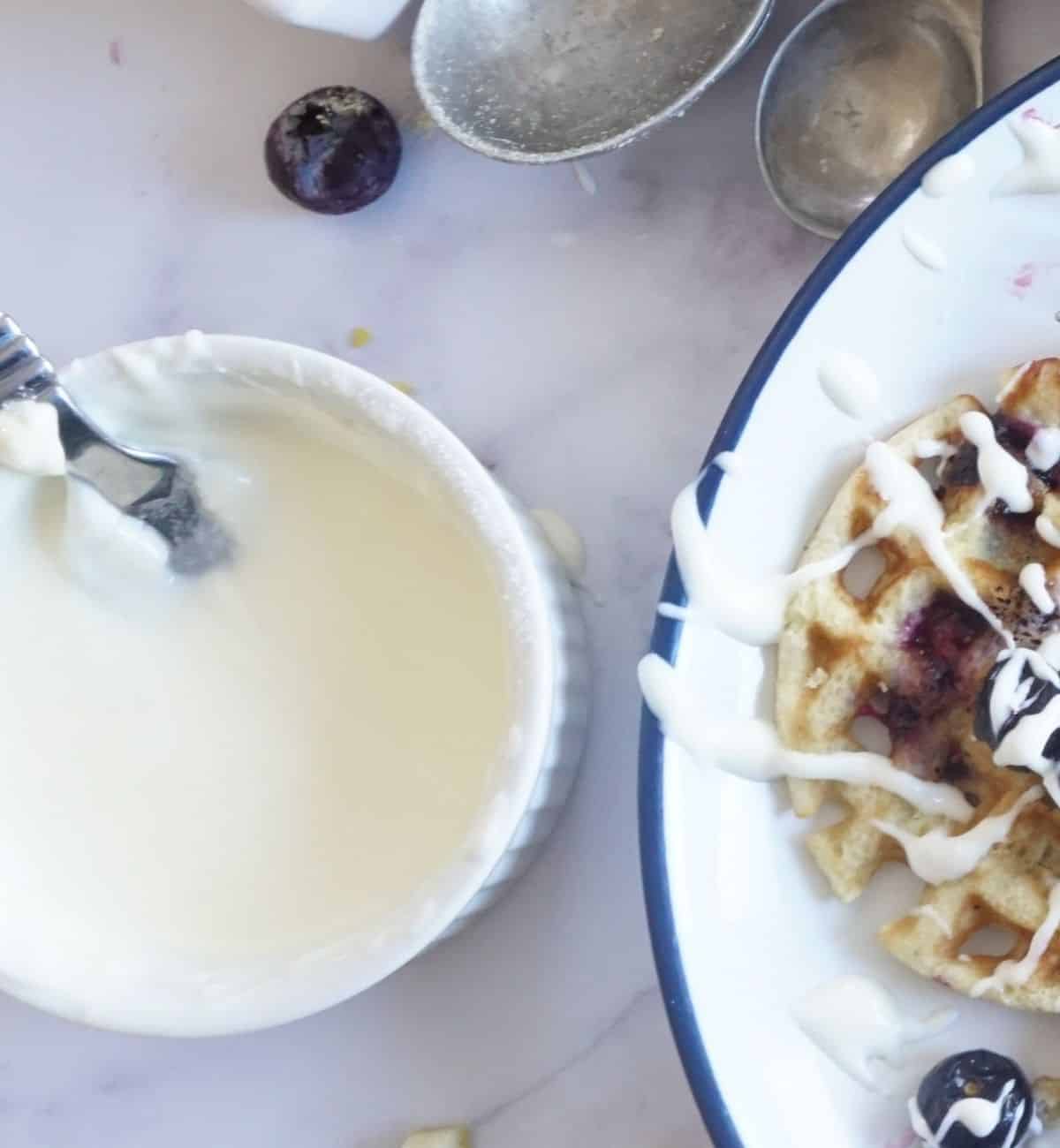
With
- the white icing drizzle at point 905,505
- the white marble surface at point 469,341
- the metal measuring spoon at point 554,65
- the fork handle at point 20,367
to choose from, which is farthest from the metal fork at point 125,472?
the white icing drizzle at point 905,505

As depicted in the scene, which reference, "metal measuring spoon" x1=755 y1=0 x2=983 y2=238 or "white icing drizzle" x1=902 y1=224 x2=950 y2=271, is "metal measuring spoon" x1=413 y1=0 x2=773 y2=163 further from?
"white icing drizzle" x1=902 y1=224 x2=950 y2=271

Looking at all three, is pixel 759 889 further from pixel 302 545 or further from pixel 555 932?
pixel 302 545

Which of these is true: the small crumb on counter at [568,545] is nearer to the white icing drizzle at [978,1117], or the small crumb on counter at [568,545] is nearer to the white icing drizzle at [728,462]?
the white icing drizzle at [728,462]

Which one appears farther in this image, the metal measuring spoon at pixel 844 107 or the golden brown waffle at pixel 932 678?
the metal measuring spoon at pixel 844 107

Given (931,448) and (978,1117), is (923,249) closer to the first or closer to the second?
(931,448)

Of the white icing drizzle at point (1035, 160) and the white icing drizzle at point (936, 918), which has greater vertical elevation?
the white icing drizzle at point (1035, 160)

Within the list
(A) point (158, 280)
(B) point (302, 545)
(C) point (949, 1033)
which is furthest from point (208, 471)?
(C) point (949, 1033)

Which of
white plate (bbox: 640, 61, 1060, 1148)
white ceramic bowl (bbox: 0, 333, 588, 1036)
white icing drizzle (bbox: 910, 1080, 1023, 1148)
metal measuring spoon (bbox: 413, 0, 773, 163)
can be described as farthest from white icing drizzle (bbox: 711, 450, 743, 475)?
white icing drizzle (bbox: 910, 1080, 1023, 1148)
